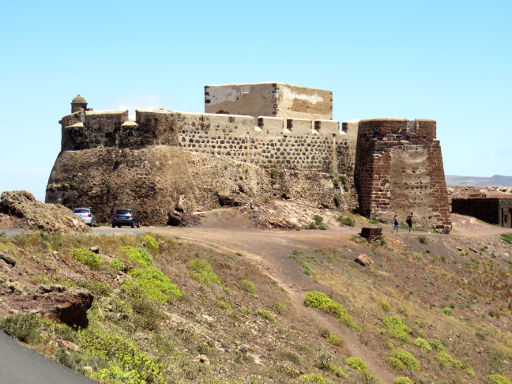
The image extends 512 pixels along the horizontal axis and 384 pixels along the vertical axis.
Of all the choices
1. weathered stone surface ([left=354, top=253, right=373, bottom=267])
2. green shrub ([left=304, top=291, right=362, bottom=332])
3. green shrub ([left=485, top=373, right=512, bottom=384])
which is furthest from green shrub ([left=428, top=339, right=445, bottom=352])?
weathered stone surface ([left=354, top=253, right=373, bottom=267])

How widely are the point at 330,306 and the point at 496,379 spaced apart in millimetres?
5966

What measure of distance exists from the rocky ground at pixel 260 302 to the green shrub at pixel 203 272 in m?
0.09

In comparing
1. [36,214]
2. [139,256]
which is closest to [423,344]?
[139,256]

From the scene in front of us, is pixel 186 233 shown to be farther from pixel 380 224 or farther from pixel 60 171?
pixel 380 224

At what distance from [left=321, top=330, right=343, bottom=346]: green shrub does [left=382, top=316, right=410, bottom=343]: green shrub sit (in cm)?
313

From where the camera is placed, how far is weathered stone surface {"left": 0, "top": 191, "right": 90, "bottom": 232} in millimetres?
20344

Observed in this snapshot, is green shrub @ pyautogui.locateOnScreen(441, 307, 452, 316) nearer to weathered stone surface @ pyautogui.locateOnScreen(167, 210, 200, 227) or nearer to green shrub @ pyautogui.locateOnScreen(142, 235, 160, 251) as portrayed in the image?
weathered stone surface @ pyautogui.locateOnScreen(167, 210, 200, 227)

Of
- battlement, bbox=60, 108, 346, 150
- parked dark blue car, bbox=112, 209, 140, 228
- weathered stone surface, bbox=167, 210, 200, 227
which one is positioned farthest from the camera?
battlement, bbox=60, 108, 346, 150

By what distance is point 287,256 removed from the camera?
26.8m

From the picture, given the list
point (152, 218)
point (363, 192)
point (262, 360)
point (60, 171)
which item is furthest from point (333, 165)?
point (262, 360)

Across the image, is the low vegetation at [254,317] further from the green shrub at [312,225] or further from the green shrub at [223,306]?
the green shrub at [312,225]

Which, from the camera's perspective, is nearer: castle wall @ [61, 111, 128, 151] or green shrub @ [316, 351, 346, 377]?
green shrub @ [316, 351, 346, 377]

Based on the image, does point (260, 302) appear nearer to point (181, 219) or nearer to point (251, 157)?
point (181, 219)

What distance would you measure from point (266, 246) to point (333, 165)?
13846mm
